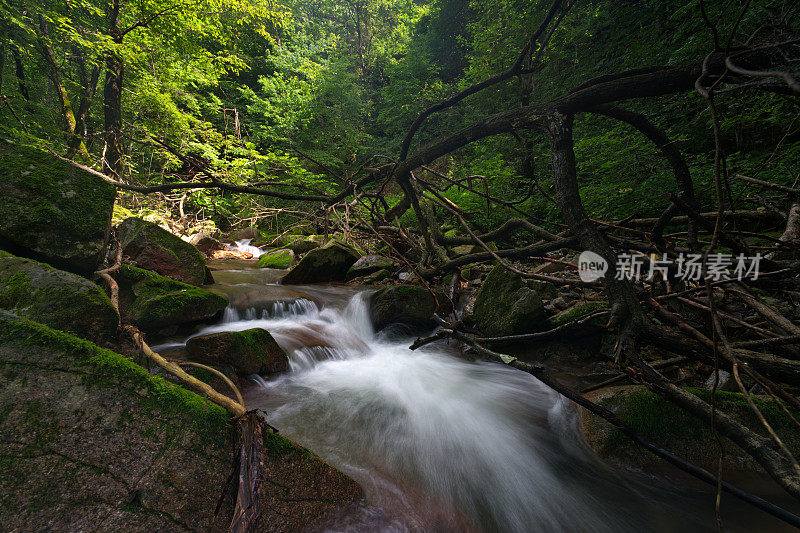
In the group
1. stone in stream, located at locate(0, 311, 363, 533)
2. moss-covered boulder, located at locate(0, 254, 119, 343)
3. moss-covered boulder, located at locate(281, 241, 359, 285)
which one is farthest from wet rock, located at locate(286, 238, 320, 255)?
stone in stream, located at locate(0, 311, 363, 533)

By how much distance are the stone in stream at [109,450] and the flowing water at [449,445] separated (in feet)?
1.67

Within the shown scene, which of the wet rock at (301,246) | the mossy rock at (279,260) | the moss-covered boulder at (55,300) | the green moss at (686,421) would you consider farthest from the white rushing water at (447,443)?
the wet rock at (301,246)

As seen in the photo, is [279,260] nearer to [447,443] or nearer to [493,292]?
[493,292]

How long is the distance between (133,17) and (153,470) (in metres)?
13.9

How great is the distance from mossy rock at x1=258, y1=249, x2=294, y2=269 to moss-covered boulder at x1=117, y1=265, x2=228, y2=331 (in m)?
5.24

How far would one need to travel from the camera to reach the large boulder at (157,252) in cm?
519

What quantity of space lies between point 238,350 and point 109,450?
2107mm

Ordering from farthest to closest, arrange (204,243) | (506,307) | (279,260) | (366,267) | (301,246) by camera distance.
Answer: (204,243) < (301,246) < (279,260) < (366,267) < (506,307)

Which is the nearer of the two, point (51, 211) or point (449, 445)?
point (449, 445)

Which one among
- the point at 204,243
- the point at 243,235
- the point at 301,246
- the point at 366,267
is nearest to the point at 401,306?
the point at 366,267

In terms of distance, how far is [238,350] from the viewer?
328 cm

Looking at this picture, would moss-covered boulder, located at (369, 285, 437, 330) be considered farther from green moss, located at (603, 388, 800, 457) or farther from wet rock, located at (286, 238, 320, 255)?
wet rock, located at (286, 238, 320, 255)

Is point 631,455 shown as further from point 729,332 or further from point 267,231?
point 267,231

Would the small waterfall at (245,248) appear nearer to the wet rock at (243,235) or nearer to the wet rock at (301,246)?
the wet rock at (243,235)
